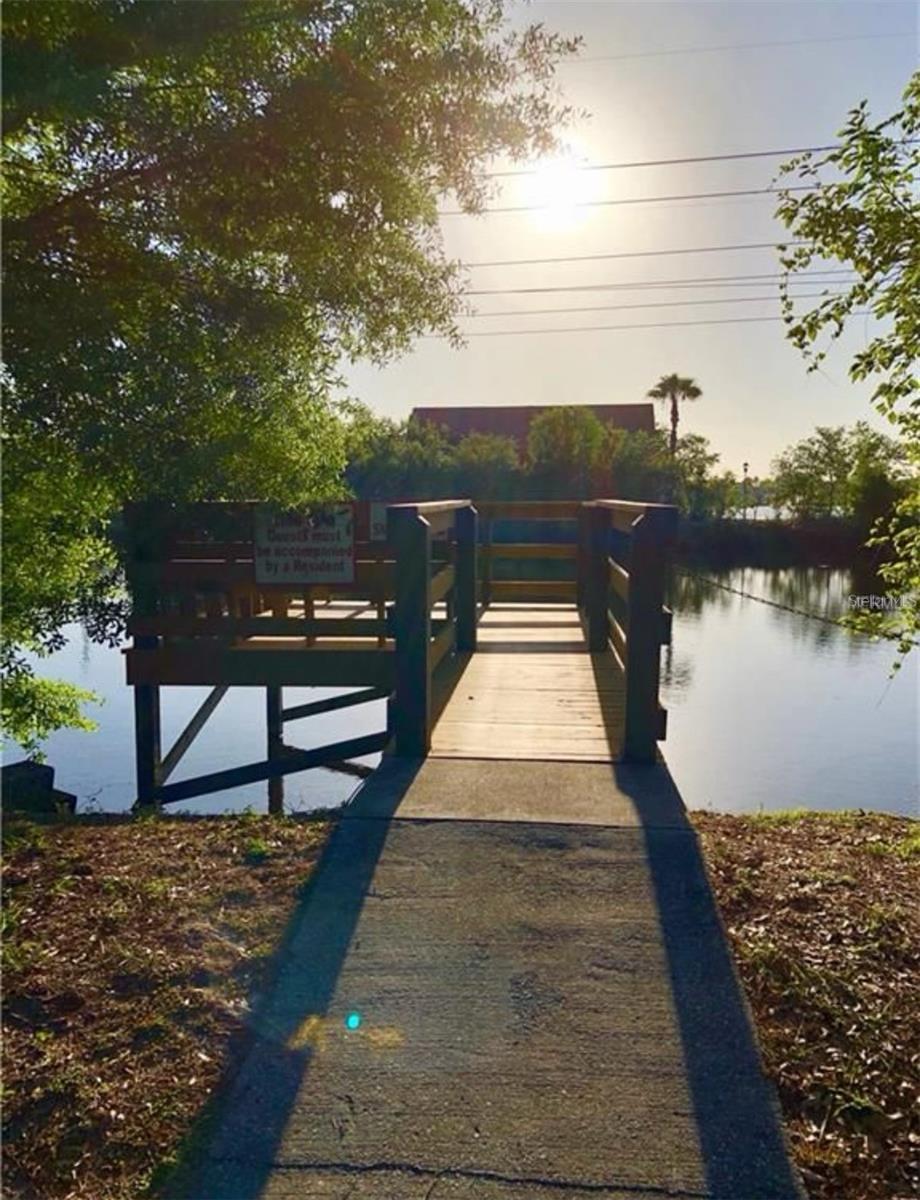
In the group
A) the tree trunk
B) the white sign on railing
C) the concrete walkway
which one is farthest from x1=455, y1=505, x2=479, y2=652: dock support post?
the tree trunk

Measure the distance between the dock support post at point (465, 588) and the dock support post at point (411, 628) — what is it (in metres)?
2.84

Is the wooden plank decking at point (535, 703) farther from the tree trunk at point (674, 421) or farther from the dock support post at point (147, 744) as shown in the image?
the tree trunk at point (674, 421)

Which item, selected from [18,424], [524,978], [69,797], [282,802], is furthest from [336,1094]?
[282,802]

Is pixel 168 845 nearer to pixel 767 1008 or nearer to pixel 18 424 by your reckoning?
pixel 18 424

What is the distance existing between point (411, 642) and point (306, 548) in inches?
65.0

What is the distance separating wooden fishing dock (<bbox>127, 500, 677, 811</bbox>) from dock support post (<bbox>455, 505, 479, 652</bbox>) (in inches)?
0.5

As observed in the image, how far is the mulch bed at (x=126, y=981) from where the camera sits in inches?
65.9

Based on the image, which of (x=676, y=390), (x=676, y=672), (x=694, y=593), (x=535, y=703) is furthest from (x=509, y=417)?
(x=535, y=703)

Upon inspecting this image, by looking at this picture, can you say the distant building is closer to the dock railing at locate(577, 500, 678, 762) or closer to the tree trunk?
the tree trunk

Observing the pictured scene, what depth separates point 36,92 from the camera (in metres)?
2.42

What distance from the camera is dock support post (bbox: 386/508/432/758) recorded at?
3846 millimetres

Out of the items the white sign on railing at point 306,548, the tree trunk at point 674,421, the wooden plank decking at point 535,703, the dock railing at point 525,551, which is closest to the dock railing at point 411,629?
the wooden plank decking at point 535,703

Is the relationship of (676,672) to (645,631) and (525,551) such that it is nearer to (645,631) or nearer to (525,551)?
(525,551)

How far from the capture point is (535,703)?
5051 millimetres
